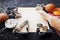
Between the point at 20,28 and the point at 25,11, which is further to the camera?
the point at 25,11

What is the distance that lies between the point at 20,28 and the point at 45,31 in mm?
128

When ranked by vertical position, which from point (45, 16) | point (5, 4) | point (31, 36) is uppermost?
point (5, 4)

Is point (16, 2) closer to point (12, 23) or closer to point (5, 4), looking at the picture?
point (5, 4)

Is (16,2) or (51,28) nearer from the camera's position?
(51,28)

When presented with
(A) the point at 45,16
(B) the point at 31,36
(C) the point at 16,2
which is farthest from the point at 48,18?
(C) the point at 16,2

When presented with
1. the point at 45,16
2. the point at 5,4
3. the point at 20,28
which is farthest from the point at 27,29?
the point at 5,4

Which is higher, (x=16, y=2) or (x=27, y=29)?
(x=16, y=2)

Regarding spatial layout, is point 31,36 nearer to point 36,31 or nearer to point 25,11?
point 36,31

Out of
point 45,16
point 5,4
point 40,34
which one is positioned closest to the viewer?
point 40,34

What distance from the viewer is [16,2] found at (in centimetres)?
98

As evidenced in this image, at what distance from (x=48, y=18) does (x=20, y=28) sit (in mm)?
161

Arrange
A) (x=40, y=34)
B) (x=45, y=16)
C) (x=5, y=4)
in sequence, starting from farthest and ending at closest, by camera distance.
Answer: (x=5, y=4) → (x=45, y=16) → (x=40, y=34)

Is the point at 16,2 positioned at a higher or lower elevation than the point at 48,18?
higher

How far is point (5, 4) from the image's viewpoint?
94 centimetres
